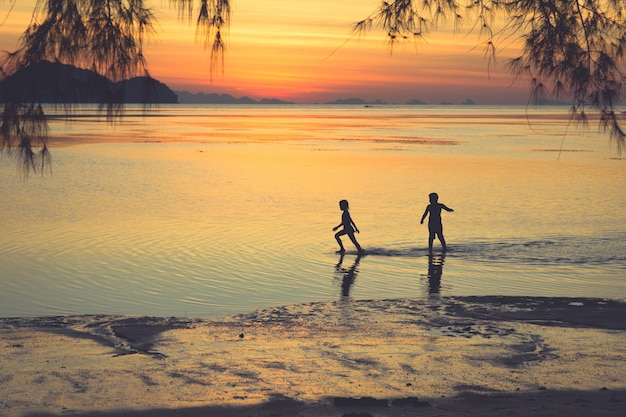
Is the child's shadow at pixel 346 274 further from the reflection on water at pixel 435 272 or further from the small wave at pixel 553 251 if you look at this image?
the small wave at pixel 553 251

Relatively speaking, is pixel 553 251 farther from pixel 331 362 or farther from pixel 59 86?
pixel 59 86

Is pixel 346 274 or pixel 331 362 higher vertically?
pixel 331 362

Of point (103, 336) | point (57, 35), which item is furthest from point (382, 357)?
point (57, 35)

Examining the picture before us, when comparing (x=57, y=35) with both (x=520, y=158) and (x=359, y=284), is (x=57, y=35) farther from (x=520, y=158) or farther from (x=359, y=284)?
(x=520, y=158)

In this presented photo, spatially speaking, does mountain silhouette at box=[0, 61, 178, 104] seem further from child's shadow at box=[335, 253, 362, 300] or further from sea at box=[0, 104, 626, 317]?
child's shadow at box=[335, 253, 362, 300]

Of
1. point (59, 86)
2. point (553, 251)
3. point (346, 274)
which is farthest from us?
point (553, 251)

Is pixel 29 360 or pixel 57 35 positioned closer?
pixel 57 35

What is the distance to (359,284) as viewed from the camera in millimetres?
18344

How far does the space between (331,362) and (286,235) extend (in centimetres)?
1608

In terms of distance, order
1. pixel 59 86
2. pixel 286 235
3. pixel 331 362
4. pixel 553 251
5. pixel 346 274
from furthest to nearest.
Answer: pixel 286 235 → pixel 553 251 → pixel 346 274 → pixel 331 362 → pixel 59 86

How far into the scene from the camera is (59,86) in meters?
6.18

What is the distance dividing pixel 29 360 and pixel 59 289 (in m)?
6.92

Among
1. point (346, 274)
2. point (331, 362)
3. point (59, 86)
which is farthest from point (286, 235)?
point (59, 86)

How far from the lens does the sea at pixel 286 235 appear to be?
57.9 feet
